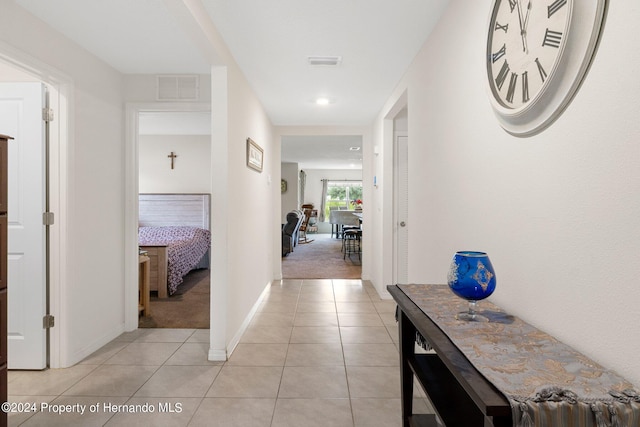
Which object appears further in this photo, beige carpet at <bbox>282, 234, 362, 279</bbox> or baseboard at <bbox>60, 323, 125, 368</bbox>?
beige carpet at <bbox>282, 234, 362, 279</bbox>

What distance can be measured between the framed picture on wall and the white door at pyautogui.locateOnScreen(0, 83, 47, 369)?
1.54m

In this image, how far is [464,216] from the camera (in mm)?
1741

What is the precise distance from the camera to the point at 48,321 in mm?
2383

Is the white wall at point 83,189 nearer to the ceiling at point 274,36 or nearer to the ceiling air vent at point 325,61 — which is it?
the ceiling at point 274,36

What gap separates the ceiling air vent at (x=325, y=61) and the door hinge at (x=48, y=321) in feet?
8.77

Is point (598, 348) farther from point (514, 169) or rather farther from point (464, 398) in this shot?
point (514, 169)

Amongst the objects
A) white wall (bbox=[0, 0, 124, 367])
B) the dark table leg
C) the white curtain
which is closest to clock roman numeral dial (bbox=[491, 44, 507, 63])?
the dark table leg

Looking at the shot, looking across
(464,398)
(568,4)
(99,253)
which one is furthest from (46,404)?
(568,4)

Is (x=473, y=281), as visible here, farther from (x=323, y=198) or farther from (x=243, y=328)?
(x=323, y=198)

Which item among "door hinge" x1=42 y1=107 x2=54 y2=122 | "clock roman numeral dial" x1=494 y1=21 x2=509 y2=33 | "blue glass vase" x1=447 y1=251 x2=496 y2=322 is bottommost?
"blue glass vase" x1=447 y1=251 x2=496 y2=322

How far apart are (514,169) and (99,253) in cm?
293

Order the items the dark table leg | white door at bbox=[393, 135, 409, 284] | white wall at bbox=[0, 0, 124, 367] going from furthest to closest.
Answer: white door at bbox=[393, 135, 409, 284] < white wall at bbox=[0, 0, 124, 367] < the dark table leg

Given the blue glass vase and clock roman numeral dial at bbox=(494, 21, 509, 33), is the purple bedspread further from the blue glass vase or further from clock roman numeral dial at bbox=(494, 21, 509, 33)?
clock roman numeral dial at bbox=(494, 21, 509, 33)

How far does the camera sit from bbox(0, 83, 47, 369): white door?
7.59 ft
